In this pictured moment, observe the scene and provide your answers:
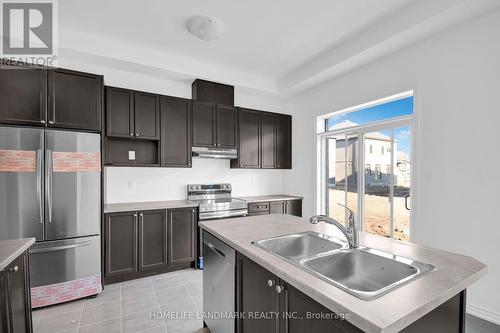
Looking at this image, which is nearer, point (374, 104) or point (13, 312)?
point (13, 312)

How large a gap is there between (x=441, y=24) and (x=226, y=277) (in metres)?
3.12

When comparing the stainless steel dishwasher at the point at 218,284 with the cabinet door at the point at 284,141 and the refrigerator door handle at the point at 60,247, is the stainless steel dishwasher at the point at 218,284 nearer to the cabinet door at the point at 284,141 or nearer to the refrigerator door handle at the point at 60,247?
the refrigerator door handle at the point at 60,247

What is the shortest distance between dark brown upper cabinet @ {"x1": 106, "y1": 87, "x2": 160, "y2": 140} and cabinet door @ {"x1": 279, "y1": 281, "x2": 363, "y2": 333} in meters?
2.86

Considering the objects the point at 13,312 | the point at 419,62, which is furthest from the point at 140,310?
the point at 419,62

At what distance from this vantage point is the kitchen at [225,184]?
4.24 feet

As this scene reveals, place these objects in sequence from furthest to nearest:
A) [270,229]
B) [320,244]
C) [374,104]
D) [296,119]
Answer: [296,119], [374,104], [270,229], [320,244]

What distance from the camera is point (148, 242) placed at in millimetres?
3035

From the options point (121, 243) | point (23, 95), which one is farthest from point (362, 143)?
point (23, 95)

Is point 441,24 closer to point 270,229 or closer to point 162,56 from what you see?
point 270,229

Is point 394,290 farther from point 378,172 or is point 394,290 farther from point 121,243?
point 121,243

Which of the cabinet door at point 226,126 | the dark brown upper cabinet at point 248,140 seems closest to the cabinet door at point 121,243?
the cabinet door at point 226,126

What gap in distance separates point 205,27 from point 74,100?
167cm

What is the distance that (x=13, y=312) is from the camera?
4.56 ft

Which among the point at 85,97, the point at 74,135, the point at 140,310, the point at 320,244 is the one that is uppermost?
the point at 85,97
